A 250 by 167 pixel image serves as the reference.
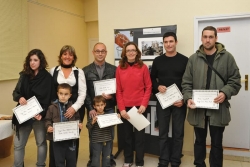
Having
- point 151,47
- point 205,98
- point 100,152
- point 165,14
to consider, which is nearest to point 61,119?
point 100,152

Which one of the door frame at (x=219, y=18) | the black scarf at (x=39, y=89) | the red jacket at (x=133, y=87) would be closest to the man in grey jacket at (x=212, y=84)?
the red jacket at (x=133, y=87)

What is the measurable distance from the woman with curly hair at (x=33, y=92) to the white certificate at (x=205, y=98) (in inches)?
59.9

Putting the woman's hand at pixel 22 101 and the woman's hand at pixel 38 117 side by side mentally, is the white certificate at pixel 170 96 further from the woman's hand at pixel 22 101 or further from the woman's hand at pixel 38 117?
the woman's hand at pixel 22 101

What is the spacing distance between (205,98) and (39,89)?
1739 millimetres

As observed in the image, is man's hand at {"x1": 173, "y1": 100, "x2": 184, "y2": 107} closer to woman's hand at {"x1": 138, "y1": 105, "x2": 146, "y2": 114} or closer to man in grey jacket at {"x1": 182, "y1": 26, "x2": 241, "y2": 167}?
man in grey jacket at {"x1": 182, "y1": 26, "x2": 241, "y2": 167}

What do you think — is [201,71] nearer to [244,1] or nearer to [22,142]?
[244,1]

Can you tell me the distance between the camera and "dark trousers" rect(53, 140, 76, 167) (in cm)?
233

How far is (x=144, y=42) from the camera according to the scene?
3398 millimetres

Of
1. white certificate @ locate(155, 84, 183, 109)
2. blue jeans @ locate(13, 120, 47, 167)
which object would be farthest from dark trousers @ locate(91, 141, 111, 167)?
white certificate @ locate(155, 84, 183, 109)

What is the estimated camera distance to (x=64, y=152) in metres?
2.37

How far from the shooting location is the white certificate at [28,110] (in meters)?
2.32

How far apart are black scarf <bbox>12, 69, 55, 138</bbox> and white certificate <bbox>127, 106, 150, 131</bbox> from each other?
0.91 metres

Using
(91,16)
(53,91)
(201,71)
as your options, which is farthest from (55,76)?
(91,16)

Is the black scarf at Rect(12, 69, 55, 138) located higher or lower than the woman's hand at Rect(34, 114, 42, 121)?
higher
